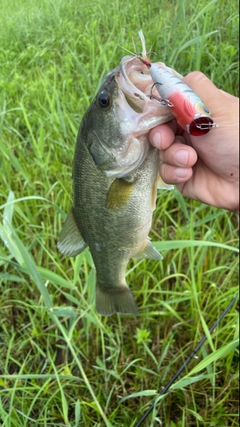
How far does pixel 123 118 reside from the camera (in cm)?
112

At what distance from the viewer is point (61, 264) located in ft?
6.75

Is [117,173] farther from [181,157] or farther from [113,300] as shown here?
[113,300]

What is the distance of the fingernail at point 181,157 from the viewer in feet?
3.67

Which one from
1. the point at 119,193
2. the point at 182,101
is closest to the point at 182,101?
the point at 182,101

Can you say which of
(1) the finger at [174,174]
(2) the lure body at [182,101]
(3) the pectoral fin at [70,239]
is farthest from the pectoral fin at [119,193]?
(2) the lure body at [182,101]

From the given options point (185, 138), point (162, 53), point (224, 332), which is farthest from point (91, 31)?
point (224, 332)

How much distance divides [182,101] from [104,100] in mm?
271

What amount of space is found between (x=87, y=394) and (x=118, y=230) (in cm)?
89

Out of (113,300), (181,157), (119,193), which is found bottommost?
(113,300)

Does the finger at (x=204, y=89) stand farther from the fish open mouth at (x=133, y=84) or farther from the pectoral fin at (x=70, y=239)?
the pectoral fin at (x=70, y=239)

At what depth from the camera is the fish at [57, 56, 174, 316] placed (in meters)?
1.10

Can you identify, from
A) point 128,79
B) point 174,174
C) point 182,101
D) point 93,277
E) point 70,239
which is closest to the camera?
point 182,101

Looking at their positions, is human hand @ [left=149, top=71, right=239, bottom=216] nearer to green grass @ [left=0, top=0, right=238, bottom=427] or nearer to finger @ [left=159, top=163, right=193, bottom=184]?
finger @ [left=159, top=163, right=193, bottom=184]

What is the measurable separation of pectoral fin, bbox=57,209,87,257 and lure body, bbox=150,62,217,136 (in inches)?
23.7
